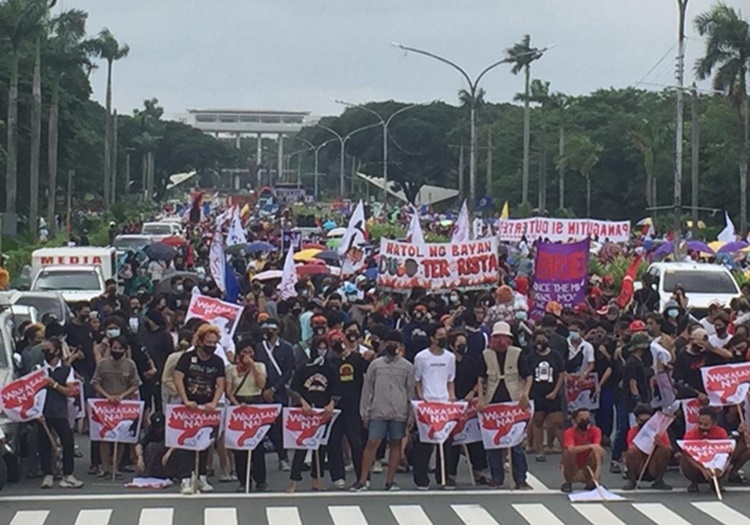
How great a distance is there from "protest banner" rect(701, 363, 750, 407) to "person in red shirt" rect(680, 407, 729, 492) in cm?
58

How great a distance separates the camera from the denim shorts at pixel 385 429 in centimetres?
1530

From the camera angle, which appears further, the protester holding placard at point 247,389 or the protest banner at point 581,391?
the protest banner at point 581,391

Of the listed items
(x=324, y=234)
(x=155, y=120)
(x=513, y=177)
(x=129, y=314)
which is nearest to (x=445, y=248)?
(x=129, y=314)

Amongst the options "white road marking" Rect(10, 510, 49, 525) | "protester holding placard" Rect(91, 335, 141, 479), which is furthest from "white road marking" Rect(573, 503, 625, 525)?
"white road marking" Rect(10, 510, 49, 525)

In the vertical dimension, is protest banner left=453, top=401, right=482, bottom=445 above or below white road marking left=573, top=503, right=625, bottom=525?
above

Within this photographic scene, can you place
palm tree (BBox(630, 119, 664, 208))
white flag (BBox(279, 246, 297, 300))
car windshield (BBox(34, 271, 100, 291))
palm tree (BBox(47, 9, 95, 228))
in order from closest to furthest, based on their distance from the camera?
white flag (BBox(279, 246, 297, 300)) → car windshield (BBox(34, 271, 100, 291)) → palm tree (BBox(47, 9, 95, 228)) → palm tree (BBox(630, 119, 664, 208))

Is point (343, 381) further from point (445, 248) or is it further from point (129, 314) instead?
point (445, 248)

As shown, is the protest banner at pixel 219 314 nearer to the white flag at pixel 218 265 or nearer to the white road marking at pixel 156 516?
the white road marking at pixel 156 516

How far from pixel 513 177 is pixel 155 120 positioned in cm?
7405

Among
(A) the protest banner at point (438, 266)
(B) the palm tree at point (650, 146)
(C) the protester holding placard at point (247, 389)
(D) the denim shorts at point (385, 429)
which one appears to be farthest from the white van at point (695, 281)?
(B) the palm tree at point (650, 146)

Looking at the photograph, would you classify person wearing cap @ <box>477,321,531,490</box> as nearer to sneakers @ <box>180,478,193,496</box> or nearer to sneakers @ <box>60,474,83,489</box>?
sneakers @ <box>180,478,193,496</box>

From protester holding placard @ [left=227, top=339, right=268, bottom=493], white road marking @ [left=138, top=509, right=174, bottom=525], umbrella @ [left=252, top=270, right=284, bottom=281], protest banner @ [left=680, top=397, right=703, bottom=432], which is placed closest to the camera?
white road marking @ [left=138, top=509, right=174, bottom=525]

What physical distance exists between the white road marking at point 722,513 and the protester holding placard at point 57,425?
600 cm

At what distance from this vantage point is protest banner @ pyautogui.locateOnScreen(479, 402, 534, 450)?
1554 centimetres
